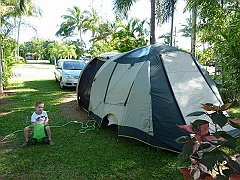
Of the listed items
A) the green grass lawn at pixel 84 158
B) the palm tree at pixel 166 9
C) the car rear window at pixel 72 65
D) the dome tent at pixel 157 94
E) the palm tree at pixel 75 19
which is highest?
the palm tree at pixel 75 19

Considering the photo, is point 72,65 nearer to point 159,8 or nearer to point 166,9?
point 159,8

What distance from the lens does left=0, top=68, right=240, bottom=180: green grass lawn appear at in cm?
370

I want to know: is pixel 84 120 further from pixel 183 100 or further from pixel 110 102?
pixel 183 100

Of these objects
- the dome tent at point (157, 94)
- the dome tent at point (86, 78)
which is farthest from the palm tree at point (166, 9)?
the dome tent at point (157, 94)

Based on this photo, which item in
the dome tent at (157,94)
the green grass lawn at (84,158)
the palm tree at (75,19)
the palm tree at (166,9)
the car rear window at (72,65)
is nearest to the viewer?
the green grass lawn at (84,158)

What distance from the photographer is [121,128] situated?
4.75m

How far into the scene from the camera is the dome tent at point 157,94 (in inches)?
171

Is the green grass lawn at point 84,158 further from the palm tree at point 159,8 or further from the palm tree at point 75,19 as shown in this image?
the palm tree at point 75,19

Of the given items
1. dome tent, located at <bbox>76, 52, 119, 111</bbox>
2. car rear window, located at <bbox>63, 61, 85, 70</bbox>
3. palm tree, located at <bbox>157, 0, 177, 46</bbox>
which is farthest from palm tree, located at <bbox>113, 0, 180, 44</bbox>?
dome tent, located at <bbox>76, 52, 119, 111</bbox>

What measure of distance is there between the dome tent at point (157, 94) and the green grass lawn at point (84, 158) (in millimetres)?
305

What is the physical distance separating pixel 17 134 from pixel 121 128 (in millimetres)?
2400

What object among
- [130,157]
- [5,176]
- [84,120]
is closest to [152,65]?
[130,157]

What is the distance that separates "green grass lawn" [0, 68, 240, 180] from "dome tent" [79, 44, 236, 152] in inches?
12.0

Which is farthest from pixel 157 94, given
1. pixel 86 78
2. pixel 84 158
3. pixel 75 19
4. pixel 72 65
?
pixel 75 19
